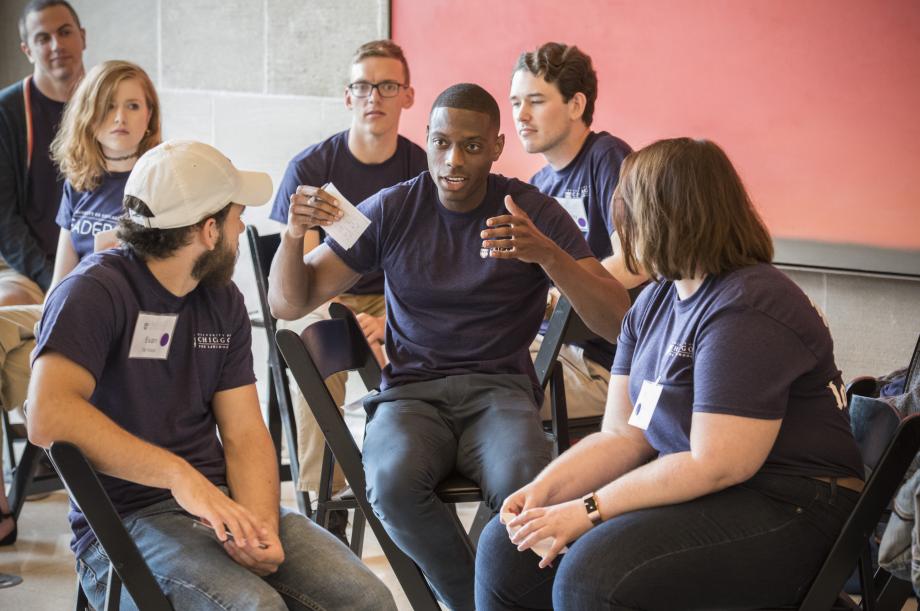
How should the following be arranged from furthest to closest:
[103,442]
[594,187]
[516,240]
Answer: [594,187]
[516,240]
[103,442]

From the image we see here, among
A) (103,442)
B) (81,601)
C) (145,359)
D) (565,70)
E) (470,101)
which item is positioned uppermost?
(565,70)

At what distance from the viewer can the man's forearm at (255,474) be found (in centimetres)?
206

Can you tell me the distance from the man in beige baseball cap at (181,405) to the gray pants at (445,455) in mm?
347

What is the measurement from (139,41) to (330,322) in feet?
10.7

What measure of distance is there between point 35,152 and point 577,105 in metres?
2.14

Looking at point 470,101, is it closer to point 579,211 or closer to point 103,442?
point 579,211

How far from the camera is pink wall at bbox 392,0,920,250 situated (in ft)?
11.5

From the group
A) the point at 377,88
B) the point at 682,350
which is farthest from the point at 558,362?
the point at 377,88

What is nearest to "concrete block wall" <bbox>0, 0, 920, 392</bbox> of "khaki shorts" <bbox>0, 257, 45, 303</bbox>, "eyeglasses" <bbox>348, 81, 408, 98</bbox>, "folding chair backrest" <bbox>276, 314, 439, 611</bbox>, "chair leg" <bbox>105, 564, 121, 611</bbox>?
"eyeglasses" <bbox>348, 81, 408, 98</bbox>

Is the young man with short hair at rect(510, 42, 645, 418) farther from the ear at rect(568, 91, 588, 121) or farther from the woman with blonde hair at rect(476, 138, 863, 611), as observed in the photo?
the woman with blonde hair at rect(476, 138, 863, 611)

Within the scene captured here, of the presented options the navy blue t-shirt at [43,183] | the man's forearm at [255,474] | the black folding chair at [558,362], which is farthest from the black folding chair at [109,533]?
the navy blue t-shirt at [43,183]

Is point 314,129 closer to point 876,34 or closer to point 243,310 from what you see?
point 876,34

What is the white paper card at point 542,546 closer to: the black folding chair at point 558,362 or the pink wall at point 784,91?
the black folding chair at point 558,362

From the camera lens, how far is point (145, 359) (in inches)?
78.7
